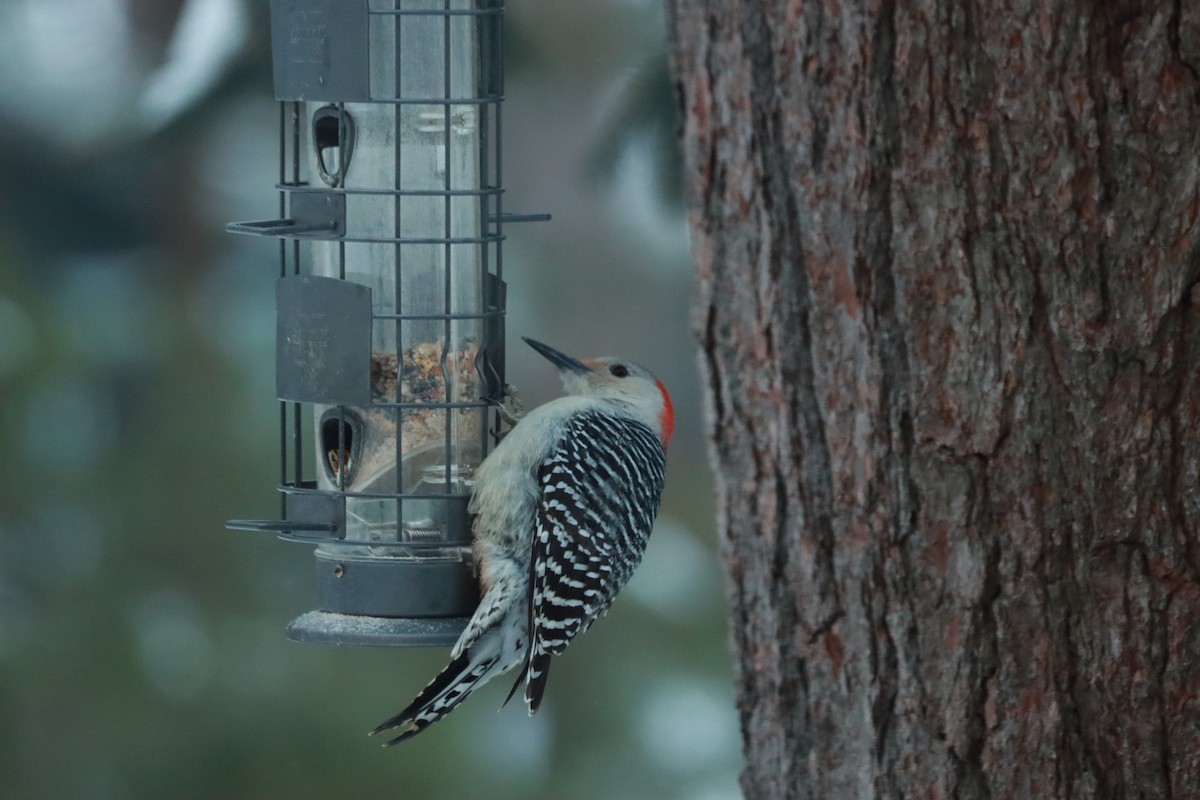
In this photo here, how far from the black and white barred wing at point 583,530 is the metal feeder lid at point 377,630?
0.19 metres

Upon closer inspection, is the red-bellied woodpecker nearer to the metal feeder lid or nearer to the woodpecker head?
the metal feeder lid

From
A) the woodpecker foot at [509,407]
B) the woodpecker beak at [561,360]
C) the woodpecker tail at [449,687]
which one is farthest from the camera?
the woodpecker beak at [561,360]

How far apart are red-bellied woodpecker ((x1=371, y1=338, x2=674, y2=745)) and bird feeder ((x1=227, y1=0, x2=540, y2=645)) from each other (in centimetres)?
10

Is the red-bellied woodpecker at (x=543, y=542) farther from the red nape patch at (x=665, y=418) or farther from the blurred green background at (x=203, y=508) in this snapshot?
the blurred green background at (x=203, y=508)

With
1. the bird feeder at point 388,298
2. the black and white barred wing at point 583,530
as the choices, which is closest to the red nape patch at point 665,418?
the black and white barred wing at point 583,530

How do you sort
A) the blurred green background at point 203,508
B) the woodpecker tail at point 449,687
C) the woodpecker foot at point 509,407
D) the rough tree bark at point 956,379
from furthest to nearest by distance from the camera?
1. the blurred green background at point 203,508
2. the woodpecker foot at point 509,407
3. the woodpecker tail at point 449,687
4. the rough tree bark at point 956,379

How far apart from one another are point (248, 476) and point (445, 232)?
388 cm

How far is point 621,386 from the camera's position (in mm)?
4152

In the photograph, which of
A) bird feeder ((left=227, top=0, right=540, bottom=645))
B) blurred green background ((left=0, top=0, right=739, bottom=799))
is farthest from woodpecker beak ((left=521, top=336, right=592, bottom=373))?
blurred green background ((left=0, top=0, right=739, bottom=799))

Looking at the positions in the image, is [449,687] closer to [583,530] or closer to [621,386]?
[583,530]

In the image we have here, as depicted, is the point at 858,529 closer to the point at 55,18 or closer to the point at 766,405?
the point at 766,405

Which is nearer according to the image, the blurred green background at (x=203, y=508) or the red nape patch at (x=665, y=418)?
the red nape patch at (x=665, y=418)

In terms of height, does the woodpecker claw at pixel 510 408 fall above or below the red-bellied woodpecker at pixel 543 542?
above

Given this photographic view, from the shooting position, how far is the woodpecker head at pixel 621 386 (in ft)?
13.5
